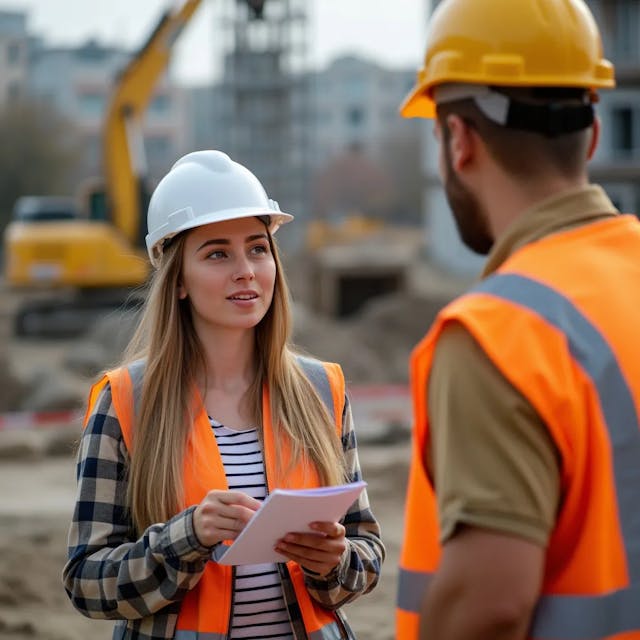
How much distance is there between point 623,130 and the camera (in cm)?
3356

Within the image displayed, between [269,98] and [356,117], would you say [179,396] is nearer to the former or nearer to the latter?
[269,98]

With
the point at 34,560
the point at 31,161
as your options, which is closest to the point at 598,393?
the point at 34,560

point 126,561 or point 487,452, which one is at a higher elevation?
point 487,452

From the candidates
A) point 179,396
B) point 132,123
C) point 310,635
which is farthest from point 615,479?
point 132,123

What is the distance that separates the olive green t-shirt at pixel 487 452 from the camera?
1.75 meters

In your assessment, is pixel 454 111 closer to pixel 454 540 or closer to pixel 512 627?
pixel 454 540

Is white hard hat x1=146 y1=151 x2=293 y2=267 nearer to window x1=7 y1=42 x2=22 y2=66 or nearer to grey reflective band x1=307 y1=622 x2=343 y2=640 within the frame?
grey reflective band x1=307 y1=622 x2=343 y2=640

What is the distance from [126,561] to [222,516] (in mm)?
293

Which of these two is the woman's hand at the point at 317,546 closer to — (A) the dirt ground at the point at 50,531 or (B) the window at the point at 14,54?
(A) the dirt ground at the point at 50,531

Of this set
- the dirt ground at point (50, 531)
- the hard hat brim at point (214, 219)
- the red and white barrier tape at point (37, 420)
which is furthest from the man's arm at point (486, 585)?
the red and white barrier tape at point (37, 420)

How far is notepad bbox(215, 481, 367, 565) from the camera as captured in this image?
241cm

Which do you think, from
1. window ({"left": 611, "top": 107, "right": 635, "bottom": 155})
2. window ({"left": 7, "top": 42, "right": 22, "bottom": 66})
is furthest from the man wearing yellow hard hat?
window ({"left": 7, "top": 42, "right": 22, "bottom": 66})

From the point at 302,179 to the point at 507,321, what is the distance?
38.6 meters

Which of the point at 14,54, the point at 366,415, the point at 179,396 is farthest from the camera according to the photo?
the point at 14,54
